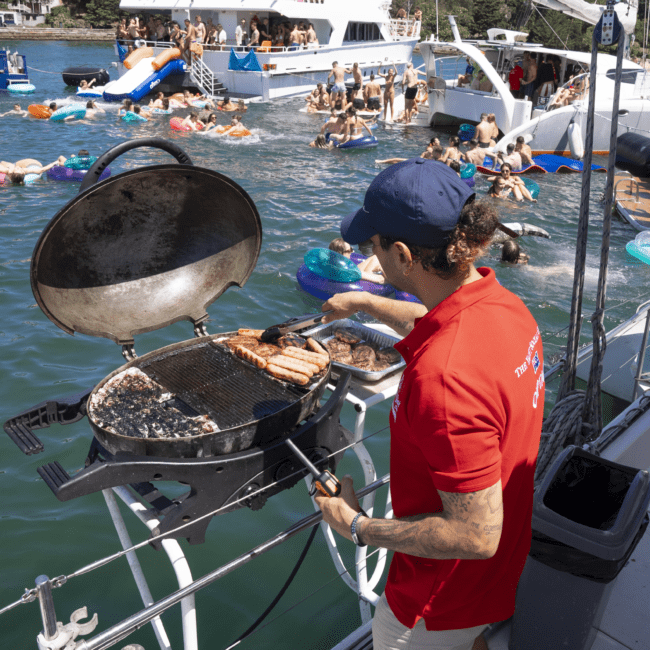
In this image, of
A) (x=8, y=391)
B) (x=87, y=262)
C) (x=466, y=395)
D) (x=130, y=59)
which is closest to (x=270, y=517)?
(x=87, y=262)

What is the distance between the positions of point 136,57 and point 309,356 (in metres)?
29.2

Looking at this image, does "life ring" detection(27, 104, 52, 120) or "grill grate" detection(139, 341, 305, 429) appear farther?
"life ring" detection(27, 104, 52, 120)

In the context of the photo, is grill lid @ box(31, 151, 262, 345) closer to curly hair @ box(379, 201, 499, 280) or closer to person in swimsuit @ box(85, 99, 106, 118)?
curly hair @ box(379, 201, 499, 280)

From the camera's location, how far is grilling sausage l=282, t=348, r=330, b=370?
3098mm

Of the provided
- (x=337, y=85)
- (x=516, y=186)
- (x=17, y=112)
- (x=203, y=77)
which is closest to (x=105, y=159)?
(x=516, y=186)

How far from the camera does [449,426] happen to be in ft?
4.67

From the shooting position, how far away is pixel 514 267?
11.3 meters

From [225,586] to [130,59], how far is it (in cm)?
2867

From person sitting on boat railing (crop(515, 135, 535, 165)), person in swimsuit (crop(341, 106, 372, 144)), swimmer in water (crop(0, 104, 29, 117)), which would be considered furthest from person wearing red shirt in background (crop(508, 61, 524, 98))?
swimmer in water (crop(0, 104, 29, 117))

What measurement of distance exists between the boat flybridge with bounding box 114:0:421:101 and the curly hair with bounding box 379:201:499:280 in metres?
28.0

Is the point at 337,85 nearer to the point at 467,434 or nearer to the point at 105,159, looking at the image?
the point at 105,159

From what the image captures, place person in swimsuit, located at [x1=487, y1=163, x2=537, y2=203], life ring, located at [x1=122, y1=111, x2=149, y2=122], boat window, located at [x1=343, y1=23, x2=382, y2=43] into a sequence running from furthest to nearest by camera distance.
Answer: boat window, located at [x1=343, y1=23, x2=382, y2=43], life ring, located at [x1=122, y1=111, x2=149, y2=122], person in swimsuit, located at [x1=487, y1=163, x2=537, y2=203]

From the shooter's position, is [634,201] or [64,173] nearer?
[634,201]

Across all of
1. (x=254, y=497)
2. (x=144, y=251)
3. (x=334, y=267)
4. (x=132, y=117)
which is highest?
(x=132, y=117)
